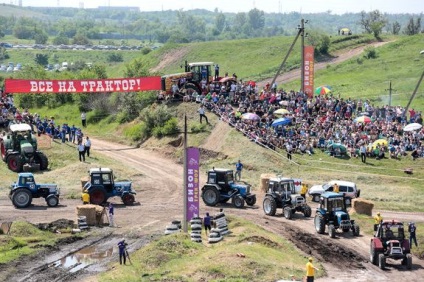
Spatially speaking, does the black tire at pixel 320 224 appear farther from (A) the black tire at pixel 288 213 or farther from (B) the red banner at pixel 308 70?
(B) the red banner at pixel 308 70

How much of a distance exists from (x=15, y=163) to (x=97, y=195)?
9.88 meters

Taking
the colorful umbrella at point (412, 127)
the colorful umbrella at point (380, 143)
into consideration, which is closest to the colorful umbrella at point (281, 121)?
the colorful umbrella at point (380, 143)

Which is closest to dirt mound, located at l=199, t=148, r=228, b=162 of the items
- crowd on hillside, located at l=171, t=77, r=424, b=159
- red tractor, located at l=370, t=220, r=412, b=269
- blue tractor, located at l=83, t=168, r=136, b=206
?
crowd on hillside, located at l=171, t=77, r=424, b=159

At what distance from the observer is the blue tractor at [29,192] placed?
153 feet

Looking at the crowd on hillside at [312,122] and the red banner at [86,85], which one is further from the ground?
the red banner at [86,85]

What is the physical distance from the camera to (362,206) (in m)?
45.7

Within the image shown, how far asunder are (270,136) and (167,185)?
9759mm

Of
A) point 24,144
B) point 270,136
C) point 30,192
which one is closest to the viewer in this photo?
point 30,192

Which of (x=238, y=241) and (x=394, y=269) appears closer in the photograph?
(x=394, y=269)

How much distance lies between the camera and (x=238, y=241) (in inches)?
1526

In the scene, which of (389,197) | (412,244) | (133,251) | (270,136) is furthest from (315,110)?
(133,251)

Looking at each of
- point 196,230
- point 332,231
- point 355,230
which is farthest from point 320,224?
point 196,230

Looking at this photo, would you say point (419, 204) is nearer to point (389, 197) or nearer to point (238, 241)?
point (389, 197)

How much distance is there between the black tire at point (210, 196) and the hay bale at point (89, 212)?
7166mm
